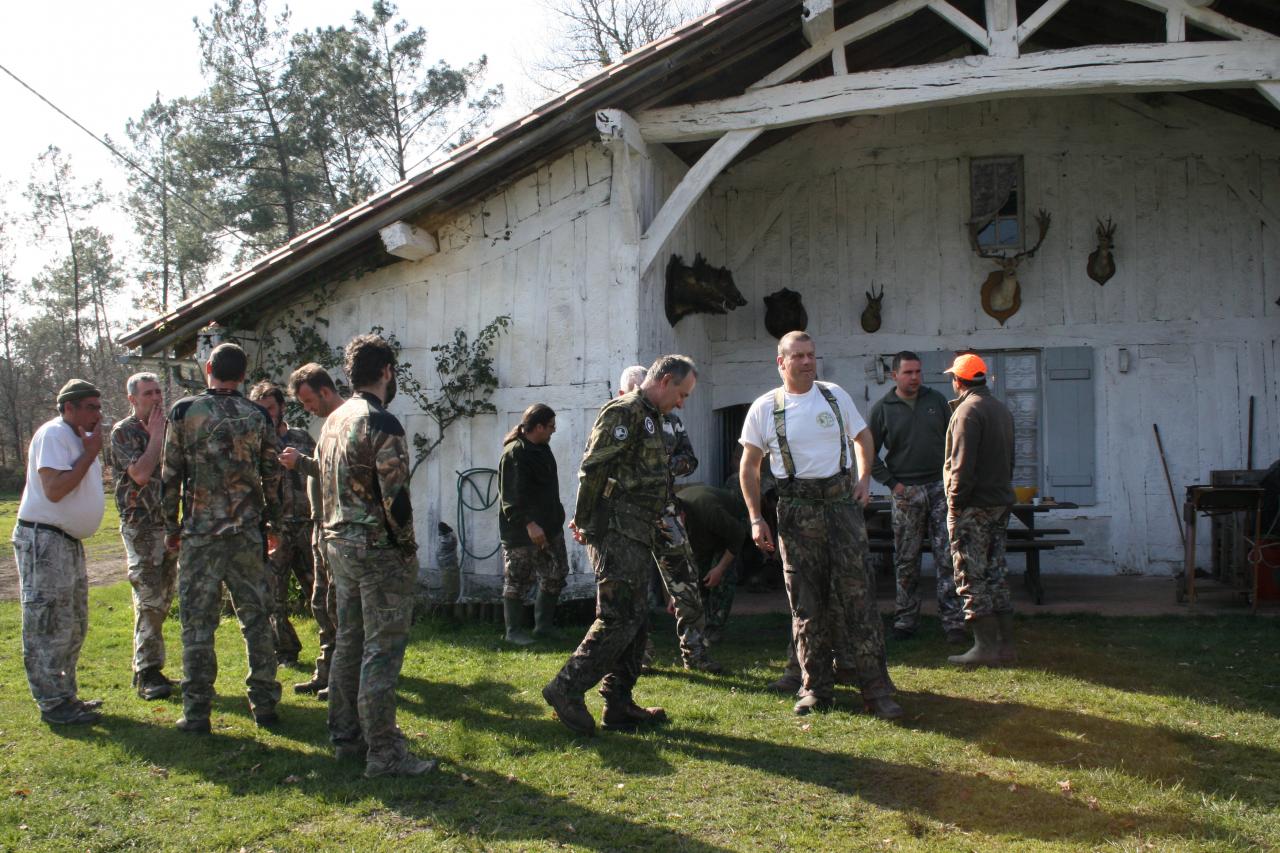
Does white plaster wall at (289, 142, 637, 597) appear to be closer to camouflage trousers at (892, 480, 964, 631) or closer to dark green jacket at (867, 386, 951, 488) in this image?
dark green jacket at (867, 386, 951, 488)

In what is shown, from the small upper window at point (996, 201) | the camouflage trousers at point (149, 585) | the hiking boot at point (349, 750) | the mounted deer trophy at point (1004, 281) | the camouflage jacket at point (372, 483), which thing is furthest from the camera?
the small upper window at point (996, 201)

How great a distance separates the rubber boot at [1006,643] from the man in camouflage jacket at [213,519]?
165 inches

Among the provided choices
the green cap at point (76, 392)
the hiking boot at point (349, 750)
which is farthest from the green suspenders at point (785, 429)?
the green cap at point (76, 392)

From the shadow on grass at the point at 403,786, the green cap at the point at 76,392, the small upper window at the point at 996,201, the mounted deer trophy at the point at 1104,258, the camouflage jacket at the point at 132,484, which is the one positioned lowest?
the shadow on grass at the point at 403,786

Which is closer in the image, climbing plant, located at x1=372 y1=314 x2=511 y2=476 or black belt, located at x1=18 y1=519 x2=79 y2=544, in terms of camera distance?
black belt, located at x1=18 y1=519 x2=79 y2=544

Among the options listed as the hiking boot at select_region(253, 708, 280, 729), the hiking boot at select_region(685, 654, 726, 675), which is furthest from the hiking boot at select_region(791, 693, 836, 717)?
the hiking boot at select_region(253, 708, 280, 729)

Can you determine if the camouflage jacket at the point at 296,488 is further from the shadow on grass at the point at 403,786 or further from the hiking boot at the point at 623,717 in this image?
the hiking boot at the point at 623,717

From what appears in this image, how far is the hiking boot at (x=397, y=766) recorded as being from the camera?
4355 mm

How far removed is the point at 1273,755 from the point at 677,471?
3164 millimetres

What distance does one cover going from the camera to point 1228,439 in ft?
31.9

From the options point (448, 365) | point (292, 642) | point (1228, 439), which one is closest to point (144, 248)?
point (448, 365)

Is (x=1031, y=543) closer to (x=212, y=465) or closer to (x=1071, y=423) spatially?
(x=1071, y=423)

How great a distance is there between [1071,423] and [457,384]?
19.7 feet

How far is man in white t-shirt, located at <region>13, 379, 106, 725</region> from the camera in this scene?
5.31 m
